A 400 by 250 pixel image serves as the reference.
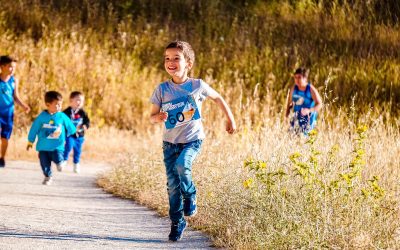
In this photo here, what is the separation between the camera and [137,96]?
21.1 meters

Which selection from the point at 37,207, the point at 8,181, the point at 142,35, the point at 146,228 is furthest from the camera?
the point at 142,35

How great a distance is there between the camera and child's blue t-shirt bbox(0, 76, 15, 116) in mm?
14594

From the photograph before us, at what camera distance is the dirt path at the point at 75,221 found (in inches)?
326

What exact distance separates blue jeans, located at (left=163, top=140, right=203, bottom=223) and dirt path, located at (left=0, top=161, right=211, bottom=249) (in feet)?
0.95

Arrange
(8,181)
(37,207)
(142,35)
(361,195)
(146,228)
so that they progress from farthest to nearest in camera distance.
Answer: (142,35)
(8,181)
(37,207)
(146,228)
(361,195)

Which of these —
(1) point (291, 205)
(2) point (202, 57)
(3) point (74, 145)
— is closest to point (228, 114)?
(1) point (291, 205)

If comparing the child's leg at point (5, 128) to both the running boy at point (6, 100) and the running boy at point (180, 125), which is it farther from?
the running boy at point (180, 125)

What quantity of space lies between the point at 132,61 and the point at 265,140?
10.9 m

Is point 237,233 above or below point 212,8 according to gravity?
below

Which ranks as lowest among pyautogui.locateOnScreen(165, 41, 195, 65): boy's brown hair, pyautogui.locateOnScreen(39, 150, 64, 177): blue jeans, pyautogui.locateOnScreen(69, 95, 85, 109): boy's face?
pyautogui.locateOnScreen(39, 150, 64, 177): blue jeans

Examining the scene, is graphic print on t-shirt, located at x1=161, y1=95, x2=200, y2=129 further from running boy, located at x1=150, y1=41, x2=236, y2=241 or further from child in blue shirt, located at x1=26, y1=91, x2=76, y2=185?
child in blue shirt, located at x1=26, y1=91, x2=76, y2=185

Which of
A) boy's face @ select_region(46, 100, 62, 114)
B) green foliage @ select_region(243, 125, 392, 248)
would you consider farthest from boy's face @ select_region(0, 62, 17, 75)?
green foliage @ select_region(243, 125, 392, 248)

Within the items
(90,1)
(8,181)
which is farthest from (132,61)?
(8,181)

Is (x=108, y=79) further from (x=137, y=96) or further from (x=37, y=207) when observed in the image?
(x=37, y=207)
